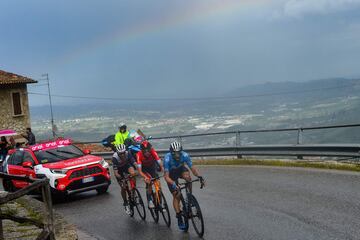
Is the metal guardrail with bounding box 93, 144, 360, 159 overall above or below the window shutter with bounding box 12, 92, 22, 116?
below

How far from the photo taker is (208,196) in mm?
12328

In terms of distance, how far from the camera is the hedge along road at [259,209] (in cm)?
830

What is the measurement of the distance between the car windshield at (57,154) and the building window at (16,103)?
3014 centimetres

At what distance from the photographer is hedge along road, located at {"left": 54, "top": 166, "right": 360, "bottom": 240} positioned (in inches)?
327

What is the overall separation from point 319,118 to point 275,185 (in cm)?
14274

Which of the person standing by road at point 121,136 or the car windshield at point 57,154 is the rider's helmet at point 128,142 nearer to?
the person standing by road at point 121,136

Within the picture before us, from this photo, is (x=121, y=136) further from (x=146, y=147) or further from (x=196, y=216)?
(x=196, y=216)

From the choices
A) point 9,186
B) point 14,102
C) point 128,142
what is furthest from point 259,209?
point 14,102

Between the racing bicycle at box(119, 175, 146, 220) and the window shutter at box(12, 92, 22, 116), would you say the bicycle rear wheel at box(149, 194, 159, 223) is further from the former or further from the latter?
the window shutter at box(12, 92, 22, 116)

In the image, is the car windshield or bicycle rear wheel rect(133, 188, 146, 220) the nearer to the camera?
bicycle rear wheel rect(133, 188, 146, 220)

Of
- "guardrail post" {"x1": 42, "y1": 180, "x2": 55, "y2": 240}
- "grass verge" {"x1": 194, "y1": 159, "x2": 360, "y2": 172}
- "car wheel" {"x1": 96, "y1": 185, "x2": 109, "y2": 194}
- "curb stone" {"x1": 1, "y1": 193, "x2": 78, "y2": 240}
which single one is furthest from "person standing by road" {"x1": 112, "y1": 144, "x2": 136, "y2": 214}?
"grass verge" {"x1": 194, "y1": 159, "x2": 360, "y2": 172}

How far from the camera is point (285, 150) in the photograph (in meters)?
17.0

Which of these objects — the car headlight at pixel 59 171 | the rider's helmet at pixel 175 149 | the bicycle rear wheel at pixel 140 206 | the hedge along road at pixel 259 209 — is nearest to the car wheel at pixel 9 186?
the hedge along road at pixel 259 209

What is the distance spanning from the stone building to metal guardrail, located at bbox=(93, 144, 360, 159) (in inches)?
972
